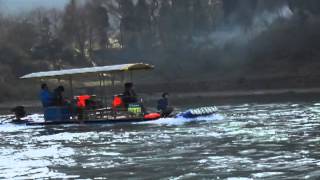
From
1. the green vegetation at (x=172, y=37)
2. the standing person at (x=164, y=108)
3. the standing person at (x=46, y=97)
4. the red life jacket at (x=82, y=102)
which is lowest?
the standing person at (x=164, y=108)

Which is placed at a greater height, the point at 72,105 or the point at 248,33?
the point at 248,33

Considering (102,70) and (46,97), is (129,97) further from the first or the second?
(46,97)

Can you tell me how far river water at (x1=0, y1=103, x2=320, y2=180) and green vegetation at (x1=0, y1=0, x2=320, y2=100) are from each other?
199 feet

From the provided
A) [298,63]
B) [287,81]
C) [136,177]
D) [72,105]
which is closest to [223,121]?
[72,105]

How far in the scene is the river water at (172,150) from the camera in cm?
1934

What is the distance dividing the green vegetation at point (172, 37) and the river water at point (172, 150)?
199ft

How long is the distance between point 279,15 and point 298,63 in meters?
16.2

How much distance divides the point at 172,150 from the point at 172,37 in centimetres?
8713

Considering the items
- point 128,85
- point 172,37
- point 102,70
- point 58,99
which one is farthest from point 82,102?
point 172,37

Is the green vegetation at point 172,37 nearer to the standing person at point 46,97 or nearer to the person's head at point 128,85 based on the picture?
the standing person at point 46,97

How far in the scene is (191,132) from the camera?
30859mm

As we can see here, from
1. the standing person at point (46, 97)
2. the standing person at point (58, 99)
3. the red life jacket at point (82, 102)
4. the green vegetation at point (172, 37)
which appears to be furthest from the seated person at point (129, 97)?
the green vegetation at point (172, 37)

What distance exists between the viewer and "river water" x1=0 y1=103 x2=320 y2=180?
762 inches

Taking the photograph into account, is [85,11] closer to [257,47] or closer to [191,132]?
[257,47]
